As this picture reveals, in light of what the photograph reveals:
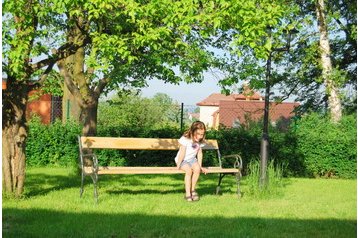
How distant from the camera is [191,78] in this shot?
9328mm

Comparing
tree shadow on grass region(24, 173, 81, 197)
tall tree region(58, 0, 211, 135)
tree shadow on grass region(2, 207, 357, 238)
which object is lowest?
tree shadow on grass region(2, 207, 357, 238)

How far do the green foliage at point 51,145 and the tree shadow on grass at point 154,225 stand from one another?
6.31 meters

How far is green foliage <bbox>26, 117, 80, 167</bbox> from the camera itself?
42.1 ft

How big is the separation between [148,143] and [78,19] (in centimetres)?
225

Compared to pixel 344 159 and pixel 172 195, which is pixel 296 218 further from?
pixel 344 159

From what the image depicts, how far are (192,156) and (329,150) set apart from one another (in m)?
5.47

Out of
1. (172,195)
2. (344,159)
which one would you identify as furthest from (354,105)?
(172,195)

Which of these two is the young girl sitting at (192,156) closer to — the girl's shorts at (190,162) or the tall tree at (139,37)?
the girl's shorts at (190,162)

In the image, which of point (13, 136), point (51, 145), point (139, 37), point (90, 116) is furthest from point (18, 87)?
point (51, 145)

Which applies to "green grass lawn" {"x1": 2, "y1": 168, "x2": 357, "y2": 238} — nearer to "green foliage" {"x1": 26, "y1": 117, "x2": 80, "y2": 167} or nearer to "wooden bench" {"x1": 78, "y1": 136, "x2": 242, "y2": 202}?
"wooden bench" {"x1": 78, "y1": 136, "x2": 242, "y2": 202}

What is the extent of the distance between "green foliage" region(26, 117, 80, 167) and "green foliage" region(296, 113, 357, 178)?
5294mm

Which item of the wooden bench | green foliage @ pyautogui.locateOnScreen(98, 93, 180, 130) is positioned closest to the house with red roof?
green foliage @ pyautogui.locateOnScreen(98, 93, 180, 130)

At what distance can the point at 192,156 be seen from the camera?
8.18 metres

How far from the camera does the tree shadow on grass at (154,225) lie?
17.9 ft
